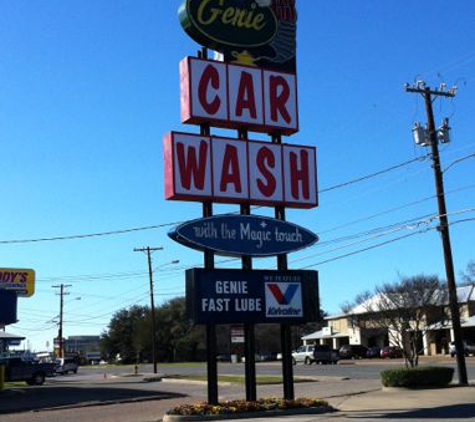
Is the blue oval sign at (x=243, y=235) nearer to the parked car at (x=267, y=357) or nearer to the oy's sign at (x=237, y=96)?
the oy's sign at (x=237, y=96)

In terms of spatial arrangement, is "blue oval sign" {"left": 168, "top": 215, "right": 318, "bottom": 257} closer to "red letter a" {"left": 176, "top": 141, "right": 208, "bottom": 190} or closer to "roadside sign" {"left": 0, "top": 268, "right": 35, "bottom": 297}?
"red letter a" {"left": 176, "top": 141, "right": 208, "bottom": 190}

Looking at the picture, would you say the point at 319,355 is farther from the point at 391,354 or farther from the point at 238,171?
the point at 238,171

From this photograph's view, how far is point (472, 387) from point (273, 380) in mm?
13210

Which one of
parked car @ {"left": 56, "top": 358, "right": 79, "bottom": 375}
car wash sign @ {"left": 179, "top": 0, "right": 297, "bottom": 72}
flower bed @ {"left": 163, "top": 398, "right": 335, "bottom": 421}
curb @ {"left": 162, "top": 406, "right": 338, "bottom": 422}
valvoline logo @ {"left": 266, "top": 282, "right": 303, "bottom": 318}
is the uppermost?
car wash sign @ {"left": 179, "top": 0, "right": 297, "bottom": 72}

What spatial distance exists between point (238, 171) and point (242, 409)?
612cm

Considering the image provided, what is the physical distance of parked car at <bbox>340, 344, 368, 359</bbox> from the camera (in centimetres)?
7281

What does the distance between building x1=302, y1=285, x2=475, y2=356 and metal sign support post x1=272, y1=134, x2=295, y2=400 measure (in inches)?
1176

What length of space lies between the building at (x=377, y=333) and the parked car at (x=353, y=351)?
1916mm

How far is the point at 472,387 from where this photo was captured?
78.6 feet

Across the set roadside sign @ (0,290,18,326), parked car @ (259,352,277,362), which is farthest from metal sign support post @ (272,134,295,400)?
parked car @ (259,352,277,362)

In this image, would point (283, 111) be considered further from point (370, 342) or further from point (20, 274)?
point (370, 342)

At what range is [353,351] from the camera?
2923 inches

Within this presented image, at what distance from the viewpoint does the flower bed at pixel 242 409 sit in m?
17.1

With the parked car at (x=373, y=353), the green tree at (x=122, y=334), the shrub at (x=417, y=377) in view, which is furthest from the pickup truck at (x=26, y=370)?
the green tree at (x=122, y=334)
